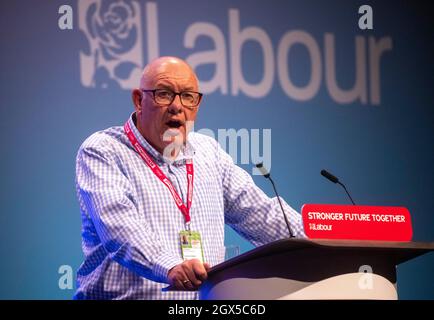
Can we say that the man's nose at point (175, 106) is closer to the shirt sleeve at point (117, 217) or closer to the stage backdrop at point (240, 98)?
the shirt sleeve at point (117, 217)

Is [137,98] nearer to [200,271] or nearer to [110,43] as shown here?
[110,43]

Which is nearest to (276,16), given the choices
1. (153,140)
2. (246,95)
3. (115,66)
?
(246,95)

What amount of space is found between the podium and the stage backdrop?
1.89 meters

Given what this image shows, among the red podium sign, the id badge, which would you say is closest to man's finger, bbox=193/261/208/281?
the red podium sign

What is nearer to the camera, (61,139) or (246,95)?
(61,139)

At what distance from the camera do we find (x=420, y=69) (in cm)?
594

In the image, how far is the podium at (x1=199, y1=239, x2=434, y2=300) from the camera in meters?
3.22

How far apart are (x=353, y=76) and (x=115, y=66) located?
165 cm

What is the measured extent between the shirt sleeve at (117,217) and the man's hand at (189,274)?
83mm

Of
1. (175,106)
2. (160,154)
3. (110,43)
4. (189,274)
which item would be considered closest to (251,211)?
(160,154)

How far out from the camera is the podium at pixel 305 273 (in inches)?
127

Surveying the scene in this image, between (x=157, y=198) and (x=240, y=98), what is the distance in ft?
5.12

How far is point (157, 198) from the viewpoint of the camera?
13.4ft
